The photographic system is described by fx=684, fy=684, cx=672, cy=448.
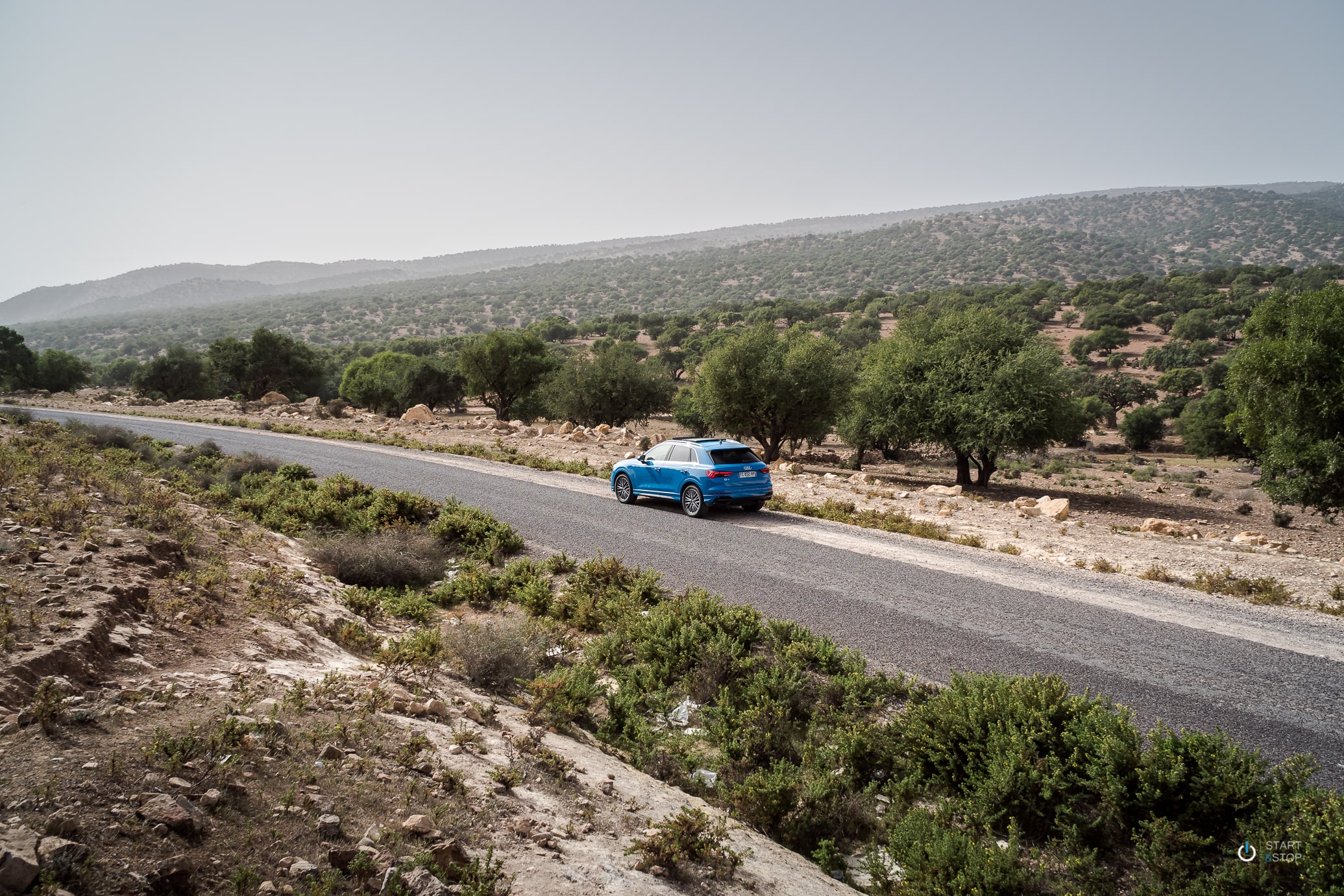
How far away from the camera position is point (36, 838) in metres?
3.21

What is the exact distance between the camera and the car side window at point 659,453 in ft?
56.1

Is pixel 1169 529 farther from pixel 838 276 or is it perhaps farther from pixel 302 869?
pixel 838 276

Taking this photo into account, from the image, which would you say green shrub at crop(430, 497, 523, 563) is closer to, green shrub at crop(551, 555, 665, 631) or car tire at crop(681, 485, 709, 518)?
green shrub at crop(551, 555, 665, 631)

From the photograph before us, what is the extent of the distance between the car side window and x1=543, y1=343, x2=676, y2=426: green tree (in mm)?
28883

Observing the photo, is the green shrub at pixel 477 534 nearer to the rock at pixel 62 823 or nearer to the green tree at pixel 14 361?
the rock at pixel 62 823

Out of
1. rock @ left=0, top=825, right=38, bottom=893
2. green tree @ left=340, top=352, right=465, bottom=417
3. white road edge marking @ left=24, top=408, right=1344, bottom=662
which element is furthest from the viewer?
green tree @ left=340, top=352, right=465, bottom=417

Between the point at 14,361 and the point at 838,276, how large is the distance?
138034 mm

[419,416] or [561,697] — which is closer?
[561,697]

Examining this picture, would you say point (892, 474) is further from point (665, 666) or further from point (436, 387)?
point (436, 387)

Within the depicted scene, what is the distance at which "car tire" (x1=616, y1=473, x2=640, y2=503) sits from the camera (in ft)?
58.2

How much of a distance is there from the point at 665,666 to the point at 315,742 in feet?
12.9

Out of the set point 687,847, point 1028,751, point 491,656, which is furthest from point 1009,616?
point 491,656

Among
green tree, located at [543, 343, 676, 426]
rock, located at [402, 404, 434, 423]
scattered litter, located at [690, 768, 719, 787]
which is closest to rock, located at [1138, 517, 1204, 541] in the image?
scattered litter, located at [690, 768, 719, 787]

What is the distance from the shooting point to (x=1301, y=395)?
19.0m
